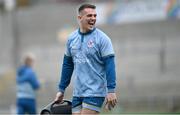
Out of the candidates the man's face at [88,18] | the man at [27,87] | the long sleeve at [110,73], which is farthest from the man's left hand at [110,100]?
the man at [27,87]

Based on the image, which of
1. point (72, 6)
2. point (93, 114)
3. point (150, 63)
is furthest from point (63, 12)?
point (93, 114)

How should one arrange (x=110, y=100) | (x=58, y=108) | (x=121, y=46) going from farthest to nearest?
(x=121, y=46) → (x=58, y=108) → (x=110, y=100)

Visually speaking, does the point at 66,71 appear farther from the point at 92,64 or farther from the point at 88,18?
the point at 88,18

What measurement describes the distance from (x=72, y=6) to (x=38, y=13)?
59.1 inches

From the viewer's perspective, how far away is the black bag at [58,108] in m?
9.82

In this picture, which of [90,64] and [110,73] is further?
[90,64]

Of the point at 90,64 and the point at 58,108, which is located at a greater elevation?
the point at 90,64

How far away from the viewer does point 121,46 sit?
26.5 m

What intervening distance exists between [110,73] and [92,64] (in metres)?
0.34

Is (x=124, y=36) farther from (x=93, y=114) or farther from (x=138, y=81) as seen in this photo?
(x=93, y=114)

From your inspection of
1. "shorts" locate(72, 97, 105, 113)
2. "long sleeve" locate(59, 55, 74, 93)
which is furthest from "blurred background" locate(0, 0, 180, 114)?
"shorts" locate(72, 97, 105, 113)

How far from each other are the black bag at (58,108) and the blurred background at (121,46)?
1364 centimetres

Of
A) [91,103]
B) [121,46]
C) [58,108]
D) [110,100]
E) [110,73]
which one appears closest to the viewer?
[110,100]

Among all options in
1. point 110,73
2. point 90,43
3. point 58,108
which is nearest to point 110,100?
point 110,73
